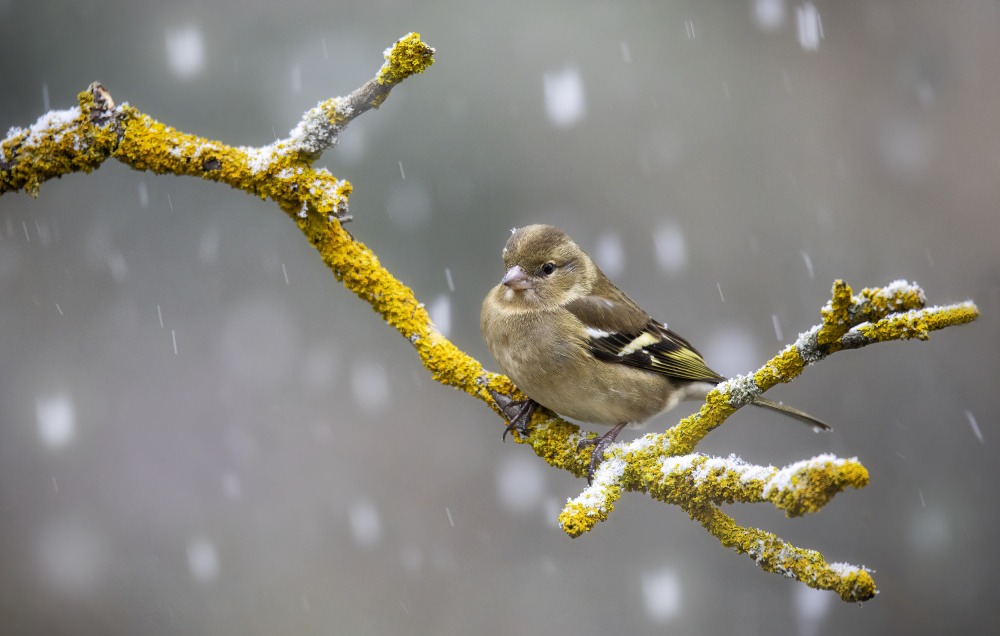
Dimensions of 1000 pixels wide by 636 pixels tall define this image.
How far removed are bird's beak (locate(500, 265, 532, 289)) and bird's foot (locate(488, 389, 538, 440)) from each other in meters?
0.30

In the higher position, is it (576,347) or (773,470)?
(576,347)

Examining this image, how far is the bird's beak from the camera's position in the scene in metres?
1.96

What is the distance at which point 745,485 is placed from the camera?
3.49ft

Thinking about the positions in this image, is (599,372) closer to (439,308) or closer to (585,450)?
(585,450)

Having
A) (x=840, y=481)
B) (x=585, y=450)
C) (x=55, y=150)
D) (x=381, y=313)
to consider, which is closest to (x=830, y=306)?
(x=840, y=481)

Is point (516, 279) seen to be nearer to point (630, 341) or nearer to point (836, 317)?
point (630, 341)

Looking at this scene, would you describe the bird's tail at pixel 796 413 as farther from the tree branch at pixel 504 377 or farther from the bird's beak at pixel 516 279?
the bird's beak at pixel 516 279

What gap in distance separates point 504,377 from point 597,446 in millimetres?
379

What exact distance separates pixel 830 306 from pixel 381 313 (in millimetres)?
1067

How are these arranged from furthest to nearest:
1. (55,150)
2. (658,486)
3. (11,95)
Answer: (11,95), (55,150), (658,486)

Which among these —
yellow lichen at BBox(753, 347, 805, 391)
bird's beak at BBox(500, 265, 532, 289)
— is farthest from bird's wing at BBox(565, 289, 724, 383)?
yellow lichen at BBox(753, 347, 805, 391)

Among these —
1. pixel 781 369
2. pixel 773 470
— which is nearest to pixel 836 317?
pixel 781 369

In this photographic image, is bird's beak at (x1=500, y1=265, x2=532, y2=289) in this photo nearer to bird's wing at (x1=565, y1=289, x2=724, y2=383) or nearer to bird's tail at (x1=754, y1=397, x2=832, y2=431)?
bird's wing at (x1=565, y1=289, x2=724, y2=383)

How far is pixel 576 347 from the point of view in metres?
1.94
